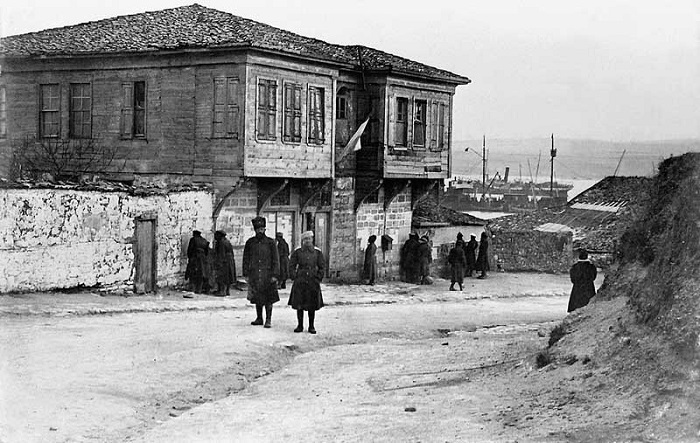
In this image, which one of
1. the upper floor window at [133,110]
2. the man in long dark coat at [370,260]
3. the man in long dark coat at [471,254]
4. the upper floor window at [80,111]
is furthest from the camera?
the man in long dark coat at [471,254]

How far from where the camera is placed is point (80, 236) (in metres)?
20.5

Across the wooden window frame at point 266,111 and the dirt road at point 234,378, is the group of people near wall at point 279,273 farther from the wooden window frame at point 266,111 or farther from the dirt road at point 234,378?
the wooden window frame at point 266,111

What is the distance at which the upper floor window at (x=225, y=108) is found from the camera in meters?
25.0

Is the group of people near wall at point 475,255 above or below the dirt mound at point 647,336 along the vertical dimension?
below

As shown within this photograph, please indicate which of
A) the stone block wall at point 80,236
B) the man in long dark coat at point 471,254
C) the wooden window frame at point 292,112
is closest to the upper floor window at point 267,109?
the wooden window frame at point 292,112

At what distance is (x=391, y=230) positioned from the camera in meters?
32.8

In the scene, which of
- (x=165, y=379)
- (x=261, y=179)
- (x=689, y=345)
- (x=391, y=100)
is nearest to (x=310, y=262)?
(x=165, y=379)

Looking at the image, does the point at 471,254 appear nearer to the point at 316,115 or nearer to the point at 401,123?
the point at 401,123

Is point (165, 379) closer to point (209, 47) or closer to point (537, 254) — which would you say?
point (209, 47)

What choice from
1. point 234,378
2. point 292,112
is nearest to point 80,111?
point 292,112

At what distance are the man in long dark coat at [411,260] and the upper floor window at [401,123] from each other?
3.16 m

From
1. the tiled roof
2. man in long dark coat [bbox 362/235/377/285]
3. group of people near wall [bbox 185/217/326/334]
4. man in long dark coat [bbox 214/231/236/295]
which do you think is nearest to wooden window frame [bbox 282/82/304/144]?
the tiled roof

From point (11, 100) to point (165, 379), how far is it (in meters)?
18.2

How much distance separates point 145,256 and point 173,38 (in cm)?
656
